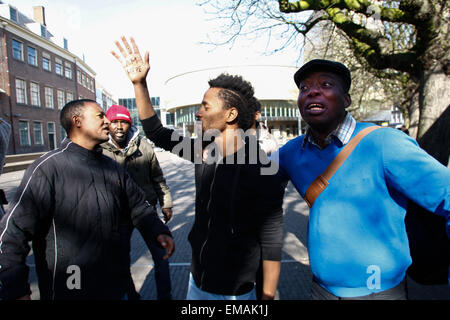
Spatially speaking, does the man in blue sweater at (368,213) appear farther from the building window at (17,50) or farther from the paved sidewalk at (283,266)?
the building window at (17,50)

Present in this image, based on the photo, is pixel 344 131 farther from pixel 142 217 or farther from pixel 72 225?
pixel 72 225

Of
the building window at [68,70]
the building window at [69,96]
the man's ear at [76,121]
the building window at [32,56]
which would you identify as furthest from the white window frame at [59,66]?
the man's ear at [76,121]

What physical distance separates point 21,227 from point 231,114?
1469mm

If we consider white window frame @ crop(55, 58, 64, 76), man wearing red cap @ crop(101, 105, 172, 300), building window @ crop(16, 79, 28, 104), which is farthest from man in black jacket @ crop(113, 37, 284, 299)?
white window frame @ crop(55, 58, 64, 76)

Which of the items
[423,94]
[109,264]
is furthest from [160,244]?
[423,94]

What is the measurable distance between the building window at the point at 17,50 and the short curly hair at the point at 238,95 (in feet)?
106

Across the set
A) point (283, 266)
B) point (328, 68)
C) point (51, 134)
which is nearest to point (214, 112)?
point (328, 68)

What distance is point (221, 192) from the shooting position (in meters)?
1.77

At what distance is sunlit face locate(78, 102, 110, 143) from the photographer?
2137 mm

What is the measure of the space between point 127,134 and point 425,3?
5.96 metres

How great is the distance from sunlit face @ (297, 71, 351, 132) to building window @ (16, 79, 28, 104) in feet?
105

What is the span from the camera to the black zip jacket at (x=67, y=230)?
64.3 inches

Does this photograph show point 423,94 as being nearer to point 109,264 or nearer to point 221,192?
point 221,192

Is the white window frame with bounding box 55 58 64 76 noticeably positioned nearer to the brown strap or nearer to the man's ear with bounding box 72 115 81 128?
the man's ear with bounding box 72 115 81 128
